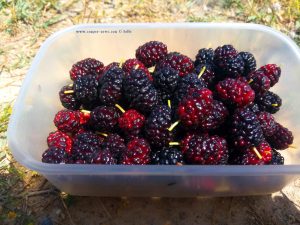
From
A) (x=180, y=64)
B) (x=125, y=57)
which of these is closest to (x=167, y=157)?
(x=180, y=64)

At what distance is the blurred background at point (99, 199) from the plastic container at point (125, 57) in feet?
0.26

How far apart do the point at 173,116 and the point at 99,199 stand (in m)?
0.43

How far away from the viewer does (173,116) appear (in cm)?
130

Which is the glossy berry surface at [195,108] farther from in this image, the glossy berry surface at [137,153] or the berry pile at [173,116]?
the glossy berry surface at [137,153]

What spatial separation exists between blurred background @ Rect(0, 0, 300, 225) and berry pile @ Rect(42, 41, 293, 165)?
0.20 metres

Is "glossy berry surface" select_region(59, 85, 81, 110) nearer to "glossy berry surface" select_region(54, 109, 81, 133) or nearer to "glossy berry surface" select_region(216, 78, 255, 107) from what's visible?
"glossy berry surface" select_region(54, 109, 81, 133)

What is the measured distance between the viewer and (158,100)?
138 centimetres

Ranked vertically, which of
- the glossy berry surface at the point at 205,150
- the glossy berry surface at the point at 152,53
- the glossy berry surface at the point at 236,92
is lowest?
the glossy berry surface at the point at 205,150

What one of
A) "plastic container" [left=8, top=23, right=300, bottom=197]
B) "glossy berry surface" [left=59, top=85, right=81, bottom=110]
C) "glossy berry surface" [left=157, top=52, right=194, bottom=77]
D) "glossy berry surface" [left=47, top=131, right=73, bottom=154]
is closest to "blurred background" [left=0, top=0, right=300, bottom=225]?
"plastic container" [left=8, top=23, right=300, bottom=197]

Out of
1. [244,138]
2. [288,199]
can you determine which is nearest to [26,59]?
[244,138]

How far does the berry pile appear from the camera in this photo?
1.23 meters

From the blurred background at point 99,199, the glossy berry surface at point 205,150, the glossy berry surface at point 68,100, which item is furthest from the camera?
the glossy berry surface at point 68,100

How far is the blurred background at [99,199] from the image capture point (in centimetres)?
134

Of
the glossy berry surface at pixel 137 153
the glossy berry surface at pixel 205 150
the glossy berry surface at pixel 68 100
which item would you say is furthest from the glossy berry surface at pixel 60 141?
the glossy berry surface at pixel 205 150
